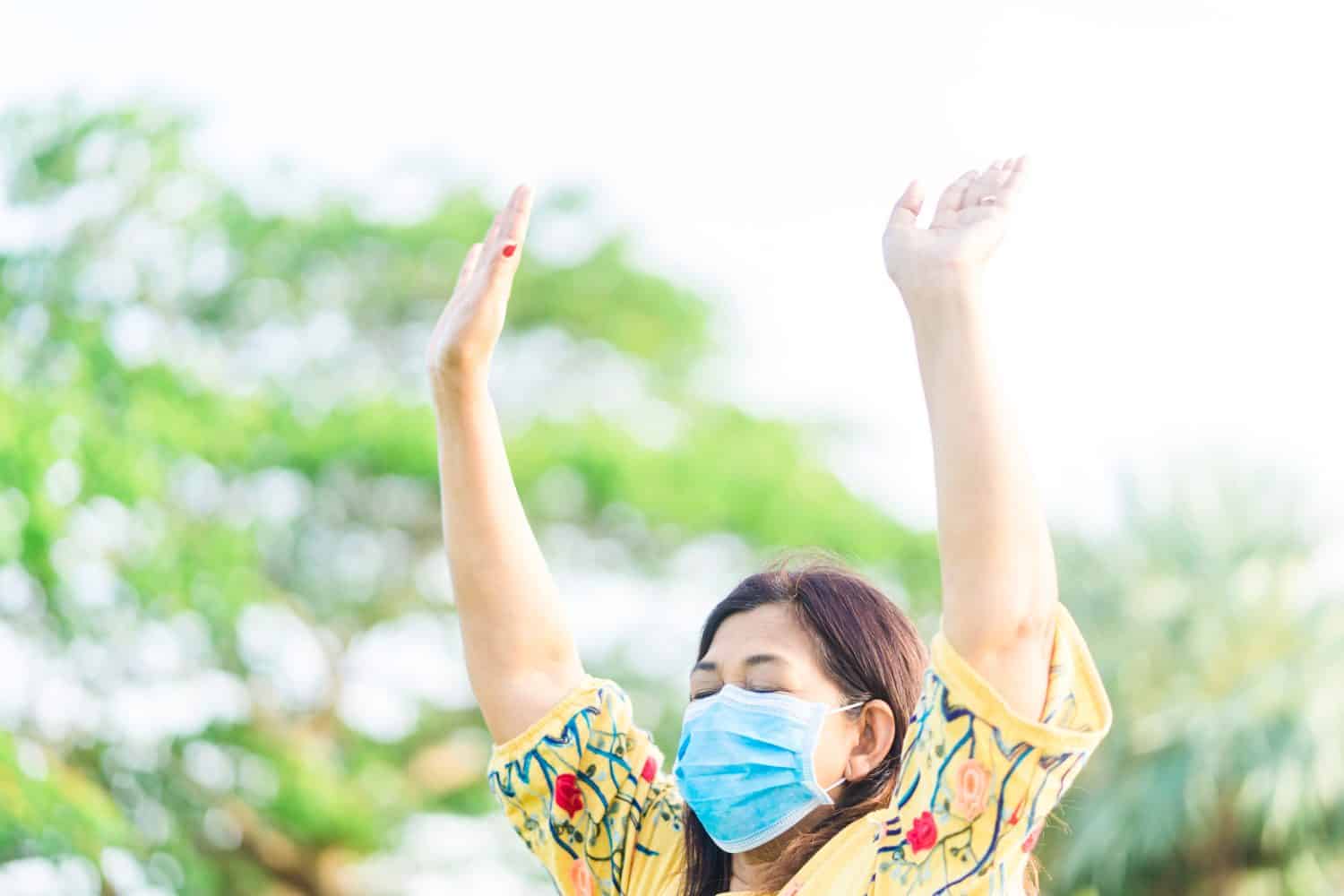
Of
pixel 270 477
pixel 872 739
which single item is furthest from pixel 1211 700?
pixel 872 739

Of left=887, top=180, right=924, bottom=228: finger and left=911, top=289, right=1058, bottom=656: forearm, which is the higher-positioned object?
left=887, top=180, right=924, bottom=228: finger

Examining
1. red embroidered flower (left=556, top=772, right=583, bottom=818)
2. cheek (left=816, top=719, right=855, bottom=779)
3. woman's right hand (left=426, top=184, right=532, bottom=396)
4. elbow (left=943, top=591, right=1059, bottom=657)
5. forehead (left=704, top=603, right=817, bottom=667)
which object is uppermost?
woman's right hand (left=426, top=184, right=532, bottom=396)

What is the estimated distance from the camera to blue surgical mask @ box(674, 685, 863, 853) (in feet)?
5.69

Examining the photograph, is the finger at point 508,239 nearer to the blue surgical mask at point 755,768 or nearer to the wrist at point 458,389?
the wrist at point 458,389

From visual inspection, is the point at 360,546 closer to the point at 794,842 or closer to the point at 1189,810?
the point at 1189,810

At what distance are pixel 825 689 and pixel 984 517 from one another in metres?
0.46

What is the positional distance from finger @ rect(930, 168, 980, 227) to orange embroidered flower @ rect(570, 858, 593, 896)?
75 centimetres

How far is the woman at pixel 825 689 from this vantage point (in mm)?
1388

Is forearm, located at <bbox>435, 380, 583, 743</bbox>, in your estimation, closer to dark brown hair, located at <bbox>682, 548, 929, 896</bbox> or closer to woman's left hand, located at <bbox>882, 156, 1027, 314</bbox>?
dark brown hair, located at <bbox>682, 548, 929, 896</bbox>

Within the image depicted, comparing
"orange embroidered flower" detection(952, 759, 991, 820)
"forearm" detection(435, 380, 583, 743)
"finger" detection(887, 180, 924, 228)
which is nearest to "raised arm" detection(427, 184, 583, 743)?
"forearm" detection(435, 380, 583, 743)

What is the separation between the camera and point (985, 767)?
1.38 metres

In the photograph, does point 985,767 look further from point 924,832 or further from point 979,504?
point 979,504

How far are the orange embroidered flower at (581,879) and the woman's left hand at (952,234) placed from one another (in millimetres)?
708

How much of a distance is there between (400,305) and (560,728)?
9661mm
